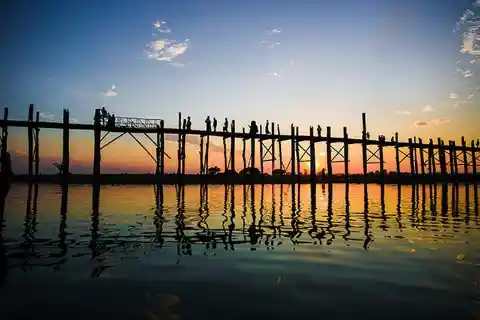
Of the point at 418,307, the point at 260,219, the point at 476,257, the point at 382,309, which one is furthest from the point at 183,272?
the point at 260,219

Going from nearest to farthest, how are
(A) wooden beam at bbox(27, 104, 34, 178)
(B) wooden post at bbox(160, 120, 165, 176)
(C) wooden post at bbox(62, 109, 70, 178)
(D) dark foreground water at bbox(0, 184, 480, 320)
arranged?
(D) dark foreground water at bbox(0, 184, 480, 320) → (C) wooden post at bbox(62, 109, 70, 178) → (A) wooden beam at bbox(27, 104, 34, 178) → (B) wooden post at bbox(160, 120, 165, 176)

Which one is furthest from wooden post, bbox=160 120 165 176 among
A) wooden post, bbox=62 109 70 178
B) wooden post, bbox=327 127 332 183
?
wooden post, bbox=327 127 332 183

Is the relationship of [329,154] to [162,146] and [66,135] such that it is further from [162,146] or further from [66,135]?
[66,135]

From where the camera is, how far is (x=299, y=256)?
21.3 feet

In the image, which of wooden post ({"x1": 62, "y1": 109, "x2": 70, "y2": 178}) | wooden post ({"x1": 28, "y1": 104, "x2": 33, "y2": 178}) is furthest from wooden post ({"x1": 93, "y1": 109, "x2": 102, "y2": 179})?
wooden post ({"x1": 28, "y1": 104, "x2": 33, "y2": 178})

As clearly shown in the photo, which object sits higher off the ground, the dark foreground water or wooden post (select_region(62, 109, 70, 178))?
wooden post (select_region(62, 109, 70, 178))

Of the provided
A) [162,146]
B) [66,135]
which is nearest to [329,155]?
[162,146]

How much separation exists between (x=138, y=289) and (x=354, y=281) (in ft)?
10.2

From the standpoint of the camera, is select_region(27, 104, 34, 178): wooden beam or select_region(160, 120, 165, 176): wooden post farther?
select_region(160, 120, 165, 176): wooden post

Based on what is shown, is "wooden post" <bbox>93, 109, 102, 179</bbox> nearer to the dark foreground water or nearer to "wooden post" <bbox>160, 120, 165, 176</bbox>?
"wooden post" <bbox>160, 120, 165, 176</bbox>

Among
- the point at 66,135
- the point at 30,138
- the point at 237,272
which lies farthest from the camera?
the point at 30,138

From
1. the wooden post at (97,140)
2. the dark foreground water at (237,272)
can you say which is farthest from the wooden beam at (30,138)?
the dark foreground water at (237,272)

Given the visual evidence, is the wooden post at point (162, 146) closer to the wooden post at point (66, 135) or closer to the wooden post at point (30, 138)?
the wooden post at point (66, 135)

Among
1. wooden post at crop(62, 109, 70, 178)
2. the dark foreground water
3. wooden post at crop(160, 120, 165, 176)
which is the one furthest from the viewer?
wooden post at crop(160, 120, 165, 176)
